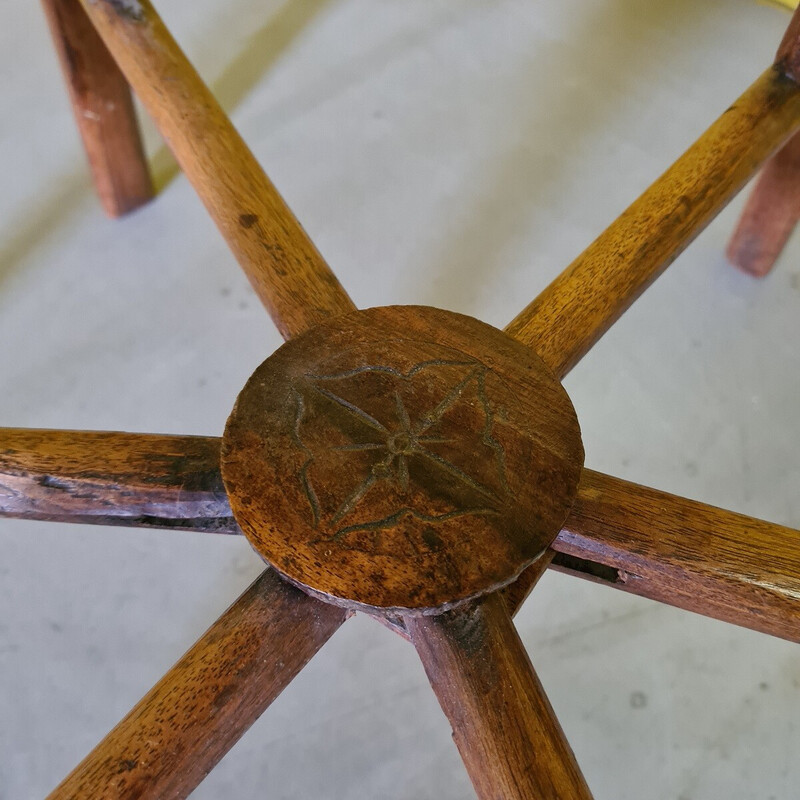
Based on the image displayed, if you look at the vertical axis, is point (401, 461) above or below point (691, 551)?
above

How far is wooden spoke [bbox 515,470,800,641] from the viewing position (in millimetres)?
891

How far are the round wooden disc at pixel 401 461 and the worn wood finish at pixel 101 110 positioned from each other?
918mm

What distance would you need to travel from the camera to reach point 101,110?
5.48 ft

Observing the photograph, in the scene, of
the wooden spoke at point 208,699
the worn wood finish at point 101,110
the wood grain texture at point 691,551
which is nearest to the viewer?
the wooden spoke at point 208,699

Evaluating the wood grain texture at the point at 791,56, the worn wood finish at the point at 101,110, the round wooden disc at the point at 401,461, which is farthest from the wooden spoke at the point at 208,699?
the worn wood finish at the point at 101,110

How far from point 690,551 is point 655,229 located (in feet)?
1.34

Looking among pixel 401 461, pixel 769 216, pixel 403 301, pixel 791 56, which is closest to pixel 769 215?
pixel 769 216

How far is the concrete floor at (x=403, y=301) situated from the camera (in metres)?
1.36

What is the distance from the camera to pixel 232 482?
32.4 inches

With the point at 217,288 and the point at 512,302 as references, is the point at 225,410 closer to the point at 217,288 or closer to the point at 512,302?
the point at 217,288

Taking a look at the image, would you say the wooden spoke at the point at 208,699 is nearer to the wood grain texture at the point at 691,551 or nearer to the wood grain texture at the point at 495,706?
the wood grain texture at the point at 495,706

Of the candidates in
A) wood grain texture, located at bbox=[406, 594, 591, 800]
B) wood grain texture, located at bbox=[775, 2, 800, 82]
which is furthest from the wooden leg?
wood grain texture, located at bbox=[406, 594, 591, 800]

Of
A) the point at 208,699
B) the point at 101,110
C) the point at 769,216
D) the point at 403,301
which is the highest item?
the point at 101,110

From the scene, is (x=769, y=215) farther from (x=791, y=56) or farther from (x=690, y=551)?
(x=690, y=551)
